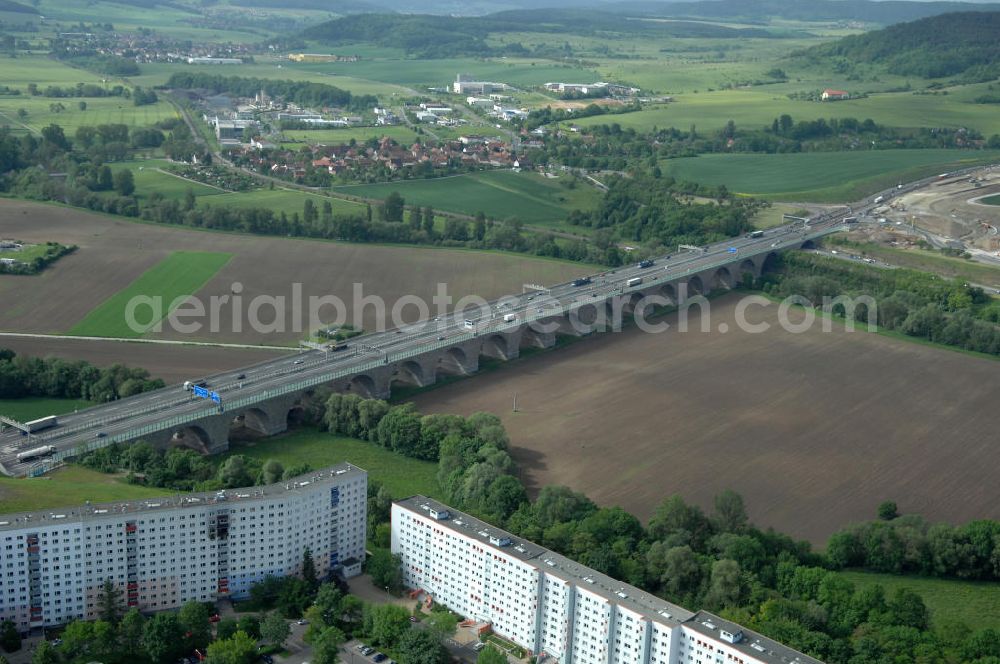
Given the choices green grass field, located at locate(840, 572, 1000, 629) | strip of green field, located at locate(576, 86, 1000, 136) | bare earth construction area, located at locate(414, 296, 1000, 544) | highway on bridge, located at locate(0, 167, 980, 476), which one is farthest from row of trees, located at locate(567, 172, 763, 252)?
green grass field, located at locate(840, 572, 1000, 629)

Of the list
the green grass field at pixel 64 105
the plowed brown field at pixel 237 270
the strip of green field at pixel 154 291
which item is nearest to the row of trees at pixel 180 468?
the plowed brown field at pixel 237 270

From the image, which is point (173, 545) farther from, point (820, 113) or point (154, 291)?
point (820, 113)

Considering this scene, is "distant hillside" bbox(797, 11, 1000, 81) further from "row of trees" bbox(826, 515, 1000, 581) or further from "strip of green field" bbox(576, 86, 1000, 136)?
"row of trees" bbox(826, 515, 1000, 581)

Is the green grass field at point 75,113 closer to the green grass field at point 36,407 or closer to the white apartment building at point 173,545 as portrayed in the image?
the green grass field at point 36,407

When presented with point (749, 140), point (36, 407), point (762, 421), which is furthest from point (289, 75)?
point (762, 421)

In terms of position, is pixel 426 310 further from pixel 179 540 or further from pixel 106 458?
pixel 179 540

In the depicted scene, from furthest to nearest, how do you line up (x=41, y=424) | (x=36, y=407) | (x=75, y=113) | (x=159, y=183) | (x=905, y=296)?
(x=75, y=113) → (x=159, y=183) → (x=905, y=296) → (x=36, y=407) → (x=41, y=424)
